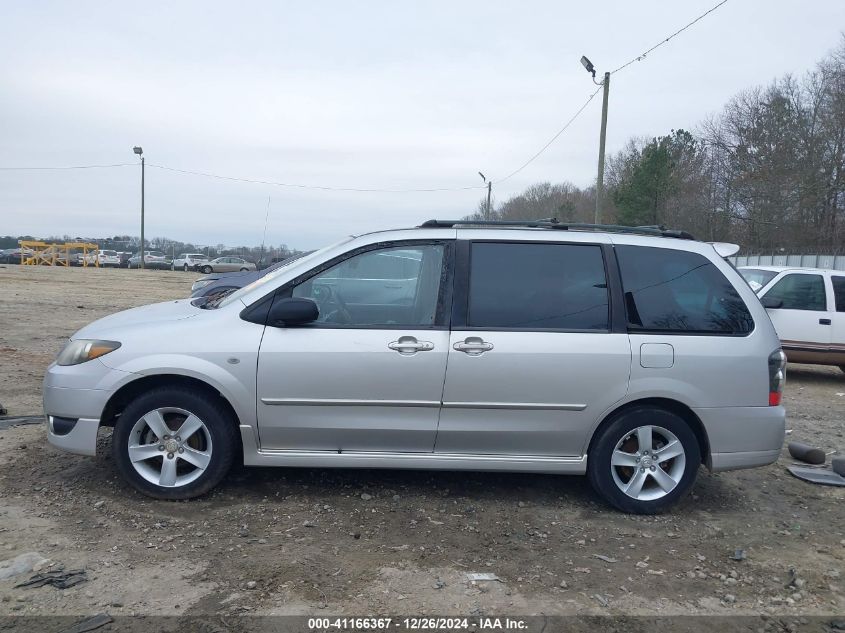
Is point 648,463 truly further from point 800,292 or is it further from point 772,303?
point 800,292

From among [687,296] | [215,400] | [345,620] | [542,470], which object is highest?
[687,296]

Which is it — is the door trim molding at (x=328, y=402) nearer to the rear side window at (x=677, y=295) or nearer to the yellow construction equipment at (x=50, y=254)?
the rear side window at (x=677, y=295)

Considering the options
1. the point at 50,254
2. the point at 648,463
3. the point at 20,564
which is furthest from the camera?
the point at 50,254

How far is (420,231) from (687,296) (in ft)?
6.12

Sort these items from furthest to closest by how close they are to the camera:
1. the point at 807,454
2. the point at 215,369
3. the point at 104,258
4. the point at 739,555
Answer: the point at 104,258 → the point at 807,454 → the point at 215,369 → the point at 739,555

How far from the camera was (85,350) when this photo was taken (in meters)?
4.43

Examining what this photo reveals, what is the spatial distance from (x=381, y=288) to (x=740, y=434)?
2580 millimetres

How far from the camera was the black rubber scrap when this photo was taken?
3.39 m

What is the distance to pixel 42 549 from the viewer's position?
12.3 ft

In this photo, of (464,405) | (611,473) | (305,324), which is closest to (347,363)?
(305,324)

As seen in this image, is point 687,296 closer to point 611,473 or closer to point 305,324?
point 611,473

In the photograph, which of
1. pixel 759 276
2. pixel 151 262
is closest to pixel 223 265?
pixel 151 262

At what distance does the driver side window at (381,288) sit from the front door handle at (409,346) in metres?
0.12

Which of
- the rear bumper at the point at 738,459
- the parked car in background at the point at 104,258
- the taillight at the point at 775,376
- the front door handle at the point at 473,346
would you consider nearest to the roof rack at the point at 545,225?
the front door handle at the point at 473,346
